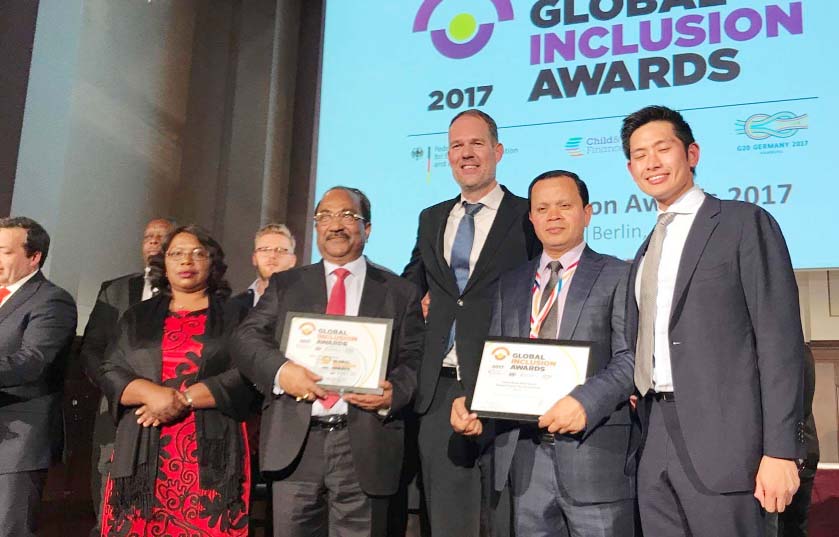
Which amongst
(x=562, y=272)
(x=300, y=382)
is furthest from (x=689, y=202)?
(x=300, y=382)

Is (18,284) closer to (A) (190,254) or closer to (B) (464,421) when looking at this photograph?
(A) (190,254)

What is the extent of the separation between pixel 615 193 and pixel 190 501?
260 cm

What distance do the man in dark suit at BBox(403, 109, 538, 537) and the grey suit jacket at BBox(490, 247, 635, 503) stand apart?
7.7 inches

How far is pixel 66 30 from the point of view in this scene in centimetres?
480

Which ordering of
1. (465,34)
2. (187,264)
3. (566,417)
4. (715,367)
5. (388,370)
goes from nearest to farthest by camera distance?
(715,367) → (566,417) → (388,370) → (187,264) → (465,34)

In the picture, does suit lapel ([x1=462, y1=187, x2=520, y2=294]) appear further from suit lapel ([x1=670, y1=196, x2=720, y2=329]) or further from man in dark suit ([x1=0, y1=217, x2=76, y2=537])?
man in dark suit ([x1=0, y1=217, x2=76, y2=537])

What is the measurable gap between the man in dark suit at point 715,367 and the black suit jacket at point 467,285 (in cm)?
60

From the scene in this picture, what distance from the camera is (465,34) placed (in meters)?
4.71

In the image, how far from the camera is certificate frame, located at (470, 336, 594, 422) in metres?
2.18

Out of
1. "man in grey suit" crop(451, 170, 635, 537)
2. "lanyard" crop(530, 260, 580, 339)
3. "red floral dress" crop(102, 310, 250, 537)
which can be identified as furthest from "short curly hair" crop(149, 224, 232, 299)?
"lanyard" crop(530, 260, 580, 339)

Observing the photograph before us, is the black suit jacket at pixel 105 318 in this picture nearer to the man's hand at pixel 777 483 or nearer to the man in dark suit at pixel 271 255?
the man in dark suit at pixel 271 255

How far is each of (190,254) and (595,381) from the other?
1631 millimetres

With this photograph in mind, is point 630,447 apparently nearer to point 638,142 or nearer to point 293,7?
point 638,142

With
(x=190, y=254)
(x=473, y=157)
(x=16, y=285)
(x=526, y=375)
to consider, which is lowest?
(x=526, y=375)
